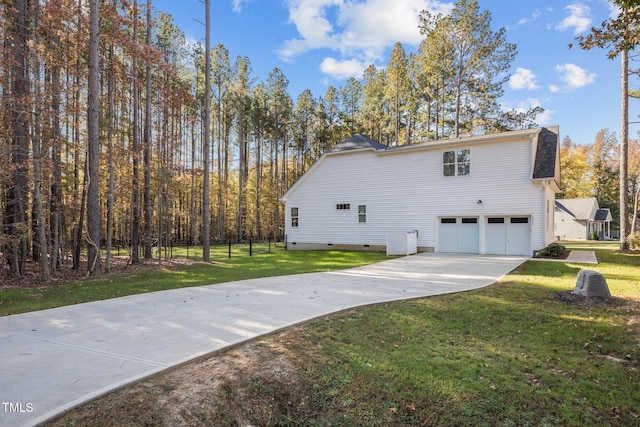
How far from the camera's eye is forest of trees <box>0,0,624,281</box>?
28.6 ft

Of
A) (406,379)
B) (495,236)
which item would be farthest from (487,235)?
(406,379)

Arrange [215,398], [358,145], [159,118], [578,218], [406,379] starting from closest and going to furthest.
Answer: [215,398]
[406,379]
[159,118]
[358,145]
[578,218]

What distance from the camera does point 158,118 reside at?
16.1m

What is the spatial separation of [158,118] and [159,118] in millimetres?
130

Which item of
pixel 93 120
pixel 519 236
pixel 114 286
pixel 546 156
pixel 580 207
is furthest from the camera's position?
pixel 580 207

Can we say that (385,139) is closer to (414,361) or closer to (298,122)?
(298,122)

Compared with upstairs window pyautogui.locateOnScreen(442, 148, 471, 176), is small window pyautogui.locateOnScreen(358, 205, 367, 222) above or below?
below

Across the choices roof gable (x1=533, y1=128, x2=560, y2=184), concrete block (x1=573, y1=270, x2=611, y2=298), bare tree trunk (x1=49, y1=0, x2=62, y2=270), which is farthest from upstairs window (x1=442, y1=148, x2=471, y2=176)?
bare tree trunk (x1=49, y1=0, x2=62, y2=270)

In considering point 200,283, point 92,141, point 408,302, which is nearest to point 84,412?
point 408,302

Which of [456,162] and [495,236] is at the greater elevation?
[456,162]

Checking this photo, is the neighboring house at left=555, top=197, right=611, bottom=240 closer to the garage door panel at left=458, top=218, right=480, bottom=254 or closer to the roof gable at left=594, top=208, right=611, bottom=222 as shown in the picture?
the roof gable at left=594, top=208, right=611, bottom=222

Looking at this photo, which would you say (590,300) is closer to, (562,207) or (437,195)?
(437,195)

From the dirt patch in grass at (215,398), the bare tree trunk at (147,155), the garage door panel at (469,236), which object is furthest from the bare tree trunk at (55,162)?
the garage door panel at (469,236)

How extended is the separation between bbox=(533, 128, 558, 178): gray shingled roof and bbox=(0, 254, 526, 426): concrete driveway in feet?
25.8
